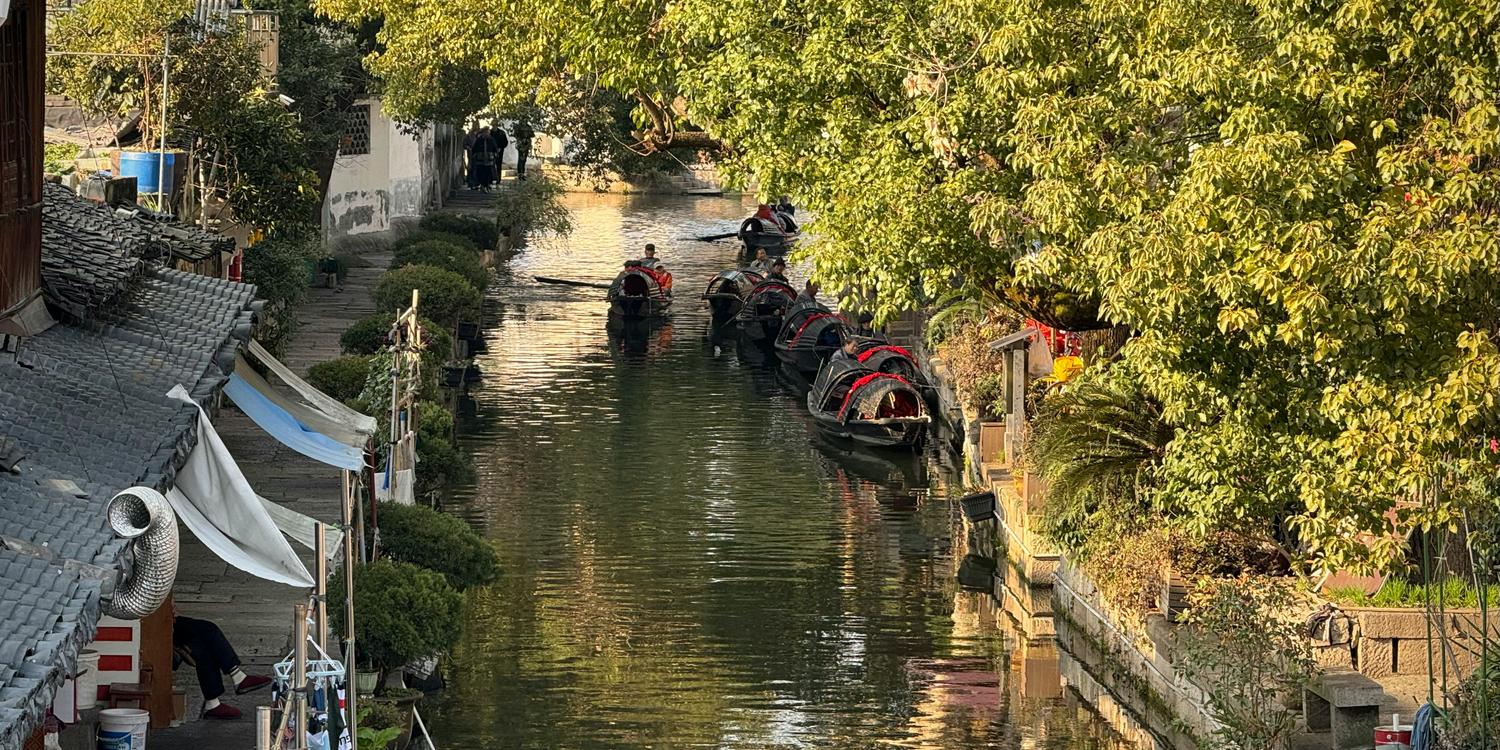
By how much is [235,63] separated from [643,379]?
45.2 feet

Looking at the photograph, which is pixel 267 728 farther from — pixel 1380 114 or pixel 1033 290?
pixel 1033 290

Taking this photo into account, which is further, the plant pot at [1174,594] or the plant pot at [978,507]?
the plant pot at [978,507]

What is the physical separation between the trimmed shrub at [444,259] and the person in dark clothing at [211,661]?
82.7 feet

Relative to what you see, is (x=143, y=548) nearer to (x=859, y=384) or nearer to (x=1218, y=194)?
(x=1218, y=194)

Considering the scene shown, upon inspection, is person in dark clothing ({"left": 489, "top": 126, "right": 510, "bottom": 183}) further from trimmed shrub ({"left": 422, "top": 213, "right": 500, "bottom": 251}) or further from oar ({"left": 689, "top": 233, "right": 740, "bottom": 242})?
trimmed shrub ({"left": 422, "top": 213, "right": 500, "bottom": 251})

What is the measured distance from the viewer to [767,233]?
61.6 metres

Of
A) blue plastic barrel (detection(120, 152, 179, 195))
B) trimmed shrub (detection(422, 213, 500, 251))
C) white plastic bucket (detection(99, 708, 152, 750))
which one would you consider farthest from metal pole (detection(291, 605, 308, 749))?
trimmed shrub (detection(422, 213, 500, 251))

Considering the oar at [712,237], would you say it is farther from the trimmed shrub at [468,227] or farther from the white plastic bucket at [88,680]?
the white plastic bucket at [88,680]

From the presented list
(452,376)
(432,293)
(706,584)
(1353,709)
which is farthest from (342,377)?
(1353,709)

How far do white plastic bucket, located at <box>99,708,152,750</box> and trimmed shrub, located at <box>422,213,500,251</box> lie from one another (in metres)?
36.4

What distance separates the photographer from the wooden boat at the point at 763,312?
46.3m

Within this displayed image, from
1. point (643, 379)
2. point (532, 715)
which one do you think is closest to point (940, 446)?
point (643, 379)

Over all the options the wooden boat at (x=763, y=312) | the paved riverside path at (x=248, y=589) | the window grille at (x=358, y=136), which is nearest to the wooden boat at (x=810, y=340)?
the wooden boat at (x=763, y=312)

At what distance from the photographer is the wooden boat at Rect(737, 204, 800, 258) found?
200 ft
